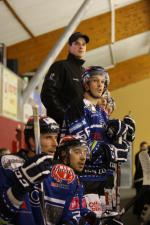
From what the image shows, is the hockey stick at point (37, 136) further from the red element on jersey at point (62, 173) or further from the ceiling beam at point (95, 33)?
the ceiling beam at point (95, 33)

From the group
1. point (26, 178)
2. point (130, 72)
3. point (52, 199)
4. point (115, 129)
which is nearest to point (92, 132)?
point (115, 129)

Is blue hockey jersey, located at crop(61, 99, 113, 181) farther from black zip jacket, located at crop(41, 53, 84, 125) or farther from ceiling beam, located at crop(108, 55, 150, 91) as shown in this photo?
ceiling beam, located at crop(108, 55, 150, 91)

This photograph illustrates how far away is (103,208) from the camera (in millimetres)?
3621

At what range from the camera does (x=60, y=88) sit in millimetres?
3986

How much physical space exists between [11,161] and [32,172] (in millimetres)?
507

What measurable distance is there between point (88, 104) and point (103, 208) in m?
0.64

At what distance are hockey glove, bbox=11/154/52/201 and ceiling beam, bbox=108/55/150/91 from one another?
13.2m

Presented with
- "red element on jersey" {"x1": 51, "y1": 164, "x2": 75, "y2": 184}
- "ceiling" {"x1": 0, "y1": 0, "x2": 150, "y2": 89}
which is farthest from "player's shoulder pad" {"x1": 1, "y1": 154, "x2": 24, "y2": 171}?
"ceiling" {"x1": 0, "y1": 0, "x2": 150, "y2": 89}

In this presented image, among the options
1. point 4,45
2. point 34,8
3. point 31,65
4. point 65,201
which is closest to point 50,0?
point 34,8

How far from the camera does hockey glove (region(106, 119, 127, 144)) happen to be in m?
3.66

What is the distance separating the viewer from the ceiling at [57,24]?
911cm

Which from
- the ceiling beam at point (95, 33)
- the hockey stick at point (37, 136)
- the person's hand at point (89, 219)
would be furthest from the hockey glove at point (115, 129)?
the ceiling beam at point (95, 33)

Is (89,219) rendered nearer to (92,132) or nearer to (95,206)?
(95,206)

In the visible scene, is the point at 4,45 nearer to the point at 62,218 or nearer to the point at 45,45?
the point at 45,45
